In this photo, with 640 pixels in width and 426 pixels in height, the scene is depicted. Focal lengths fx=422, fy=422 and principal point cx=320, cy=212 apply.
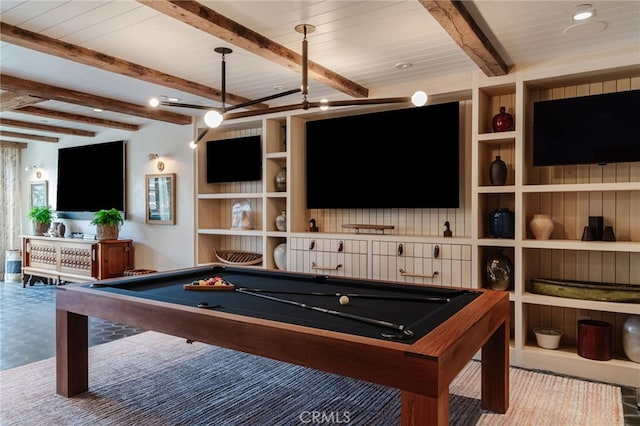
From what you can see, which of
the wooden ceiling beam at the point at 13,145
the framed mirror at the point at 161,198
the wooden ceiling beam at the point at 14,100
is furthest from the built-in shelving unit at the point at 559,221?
the wooden ceiling beam at the point at 13,145

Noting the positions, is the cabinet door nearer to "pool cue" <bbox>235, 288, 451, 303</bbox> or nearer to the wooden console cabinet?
the wooden console cabinet

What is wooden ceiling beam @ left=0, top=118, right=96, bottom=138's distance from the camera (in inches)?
232

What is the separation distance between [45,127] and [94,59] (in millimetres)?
3858

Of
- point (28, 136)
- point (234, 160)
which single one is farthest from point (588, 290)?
point (28, 136)

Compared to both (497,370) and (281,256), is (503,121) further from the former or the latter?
(281,256)

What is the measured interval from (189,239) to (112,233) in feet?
4.40

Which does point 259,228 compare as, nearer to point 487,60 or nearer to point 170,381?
point 170,381

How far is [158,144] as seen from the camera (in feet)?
19.7

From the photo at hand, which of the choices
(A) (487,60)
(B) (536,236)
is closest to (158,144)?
(A) (487,60)

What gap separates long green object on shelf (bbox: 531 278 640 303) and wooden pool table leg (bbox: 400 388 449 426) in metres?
2.24

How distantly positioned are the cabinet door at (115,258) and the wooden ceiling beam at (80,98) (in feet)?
6.67

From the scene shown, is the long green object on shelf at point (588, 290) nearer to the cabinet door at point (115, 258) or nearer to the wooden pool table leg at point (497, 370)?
the wooden pool table leg at point (497, 370)

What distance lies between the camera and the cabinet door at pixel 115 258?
5.94 meters

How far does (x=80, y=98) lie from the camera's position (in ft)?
14.5
